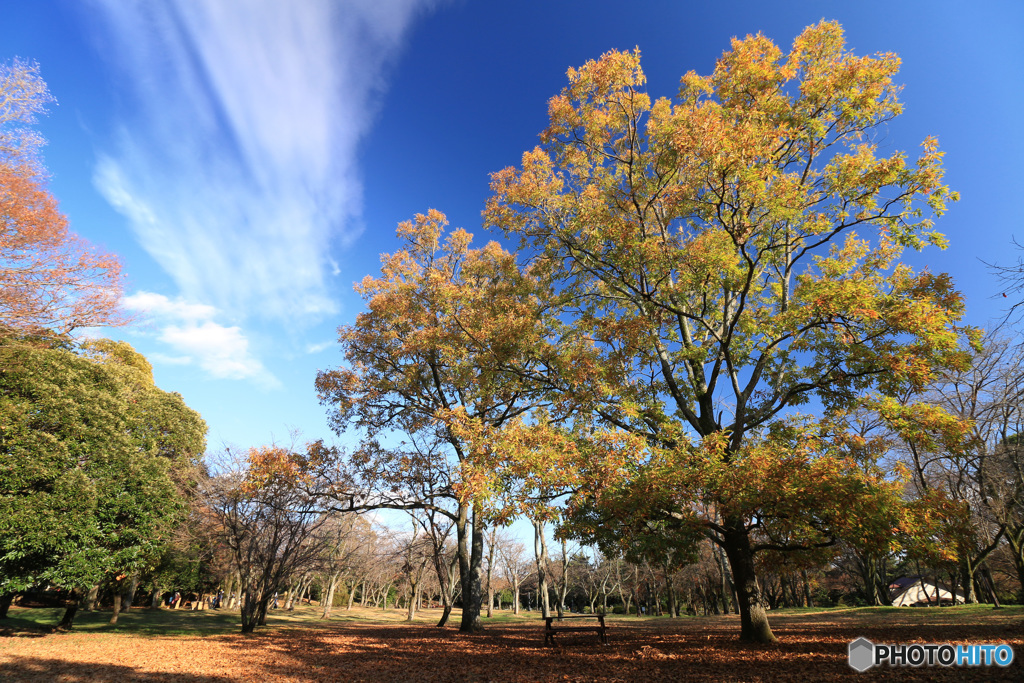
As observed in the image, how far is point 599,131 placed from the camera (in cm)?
1056

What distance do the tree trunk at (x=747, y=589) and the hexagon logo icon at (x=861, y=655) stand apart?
6.95 ft

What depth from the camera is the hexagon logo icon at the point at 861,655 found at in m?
6.80

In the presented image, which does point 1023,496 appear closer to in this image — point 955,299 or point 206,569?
point 955,299

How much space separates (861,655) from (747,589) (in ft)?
9.10

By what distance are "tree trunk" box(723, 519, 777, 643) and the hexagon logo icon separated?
2.12 meters

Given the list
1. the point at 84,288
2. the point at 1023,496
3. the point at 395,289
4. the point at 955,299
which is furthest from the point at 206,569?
the point at 1023,496

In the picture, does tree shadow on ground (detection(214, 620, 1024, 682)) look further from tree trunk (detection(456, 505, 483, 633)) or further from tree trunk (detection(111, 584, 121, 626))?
tree trunk (detection(111, 584, 121, 626))

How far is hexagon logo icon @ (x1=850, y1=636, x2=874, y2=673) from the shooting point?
6.80 m

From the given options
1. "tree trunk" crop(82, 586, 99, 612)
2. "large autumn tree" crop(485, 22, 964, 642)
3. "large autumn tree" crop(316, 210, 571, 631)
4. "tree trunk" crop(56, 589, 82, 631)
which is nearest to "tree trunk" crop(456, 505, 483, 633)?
"large autumn tree" crop(316, 210, 571, 631)

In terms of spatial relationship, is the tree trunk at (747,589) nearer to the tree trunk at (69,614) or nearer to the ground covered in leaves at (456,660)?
the ground covered in leaves at (456,660)

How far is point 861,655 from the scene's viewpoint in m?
7.38

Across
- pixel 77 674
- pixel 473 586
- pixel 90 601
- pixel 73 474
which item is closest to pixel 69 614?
pixel 73 474

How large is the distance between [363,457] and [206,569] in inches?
880

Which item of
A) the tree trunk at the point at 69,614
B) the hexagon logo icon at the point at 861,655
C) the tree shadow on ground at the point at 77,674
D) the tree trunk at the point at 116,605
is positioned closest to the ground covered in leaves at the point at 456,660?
the tree shadow on ground at the point at 77,674
